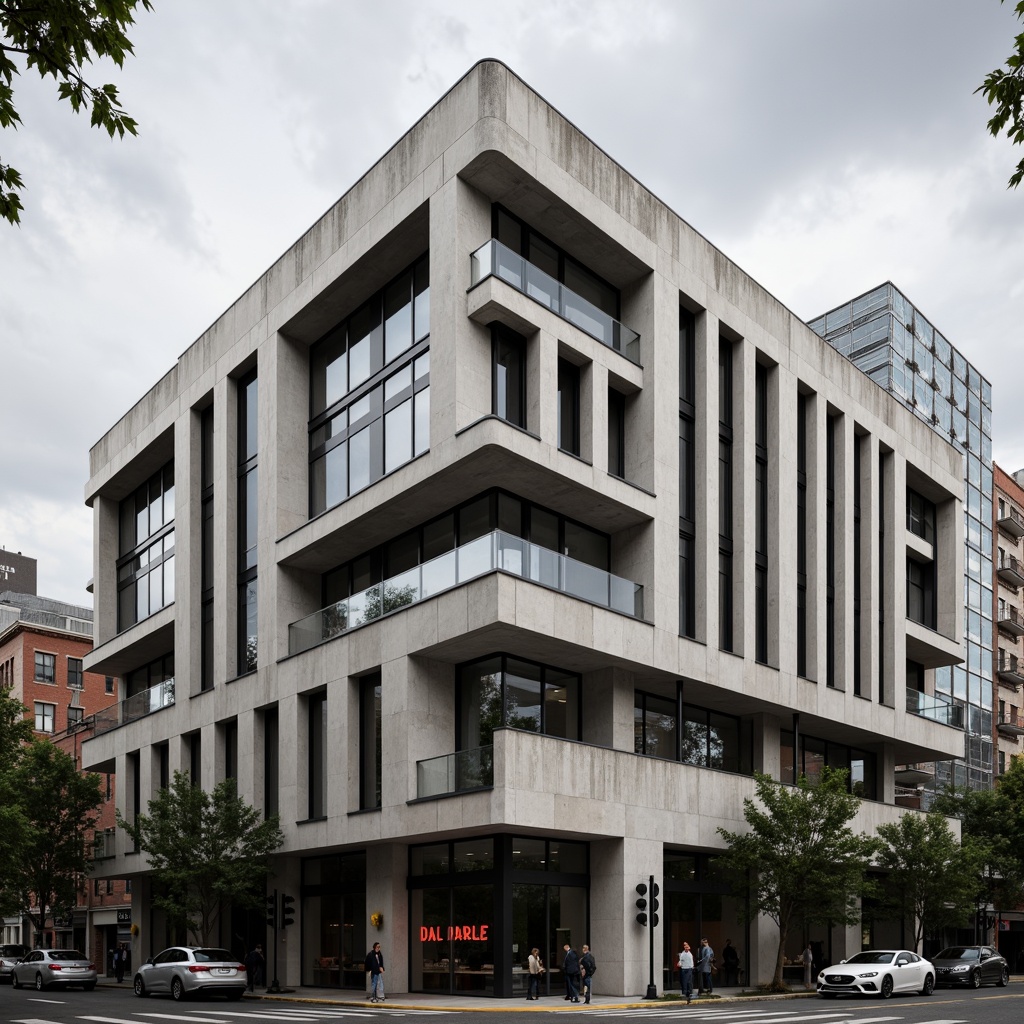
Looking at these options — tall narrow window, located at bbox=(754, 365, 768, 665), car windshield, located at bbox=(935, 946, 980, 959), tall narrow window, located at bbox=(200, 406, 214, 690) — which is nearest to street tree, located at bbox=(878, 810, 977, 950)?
car windshield, located at bbox=(935, 946, 980, 959)

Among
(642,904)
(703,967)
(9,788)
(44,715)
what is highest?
(44,715)

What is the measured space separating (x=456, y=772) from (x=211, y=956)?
939 cm

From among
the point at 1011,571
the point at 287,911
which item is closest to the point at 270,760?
the point at 287,911

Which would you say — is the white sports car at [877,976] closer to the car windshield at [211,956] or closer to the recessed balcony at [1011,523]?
the car windshield at [211,956]

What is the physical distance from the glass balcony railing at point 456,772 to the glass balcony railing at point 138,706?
18.5 metres

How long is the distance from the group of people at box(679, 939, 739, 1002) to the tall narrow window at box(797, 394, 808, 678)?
405 inches

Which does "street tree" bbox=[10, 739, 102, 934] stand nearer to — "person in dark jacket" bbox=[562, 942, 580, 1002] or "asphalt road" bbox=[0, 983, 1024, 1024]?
"asphalt road" bbox=[0, 983, 1024, 1024]

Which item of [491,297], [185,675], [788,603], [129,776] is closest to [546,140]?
[491,297]

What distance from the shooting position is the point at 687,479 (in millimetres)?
39375

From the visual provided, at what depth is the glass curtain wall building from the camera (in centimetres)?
7300

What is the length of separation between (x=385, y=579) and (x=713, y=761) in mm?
12929

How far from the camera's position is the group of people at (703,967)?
31672 mm

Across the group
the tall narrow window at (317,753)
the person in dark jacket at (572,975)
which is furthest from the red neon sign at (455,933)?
the tall narrow window at (317,753)

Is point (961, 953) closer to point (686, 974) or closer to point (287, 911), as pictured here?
point (686, 974)
